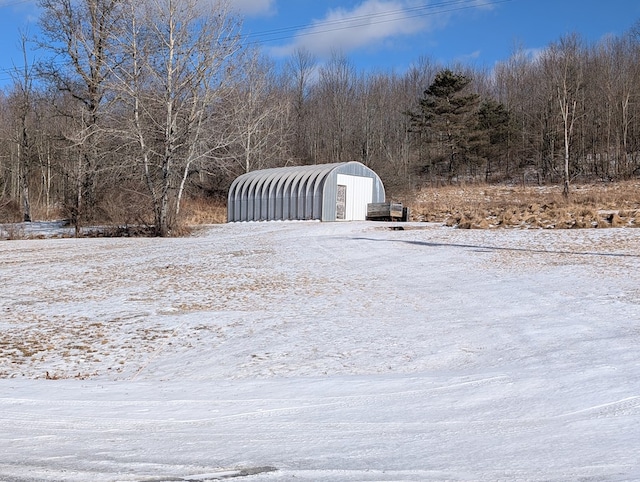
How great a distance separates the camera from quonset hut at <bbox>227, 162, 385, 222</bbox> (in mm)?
32281

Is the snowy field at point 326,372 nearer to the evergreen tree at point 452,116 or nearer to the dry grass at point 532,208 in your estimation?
the dry grass at point 532,208

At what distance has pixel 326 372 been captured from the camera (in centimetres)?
668

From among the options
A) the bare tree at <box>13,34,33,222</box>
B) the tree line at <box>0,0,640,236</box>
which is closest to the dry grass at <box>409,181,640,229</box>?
the tree line at <box>0,0,640,236</box>

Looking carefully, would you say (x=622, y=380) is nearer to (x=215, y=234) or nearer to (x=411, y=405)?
(x=411, y=405)

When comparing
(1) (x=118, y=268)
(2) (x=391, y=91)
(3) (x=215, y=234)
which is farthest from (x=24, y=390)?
(2) (x=391, y=91)

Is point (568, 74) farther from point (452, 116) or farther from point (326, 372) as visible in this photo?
point (326, 372)

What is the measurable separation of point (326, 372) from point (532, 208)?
24.6m

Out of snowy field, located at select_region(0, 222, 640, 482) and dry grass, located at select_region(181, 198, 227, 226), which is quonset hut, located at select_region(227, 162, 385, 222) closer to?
dry grass, located at select_region(181, 198, 227, 226)

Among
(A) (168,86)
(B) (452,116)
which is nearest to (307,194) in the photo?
(A) (168,86)

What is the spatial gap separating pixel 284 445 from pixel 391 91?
73.7 m

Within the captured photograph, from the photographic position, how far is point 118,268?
16.7m

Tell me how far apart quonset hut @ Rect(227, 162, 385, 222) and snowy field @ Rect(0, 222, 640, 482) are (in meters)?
16.6

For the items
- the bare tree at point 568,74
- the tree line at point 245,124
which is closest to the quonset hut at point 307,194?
the tree line at point 245,124

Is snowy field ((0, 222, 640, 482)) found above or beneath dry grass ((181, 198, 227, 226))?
beneath
